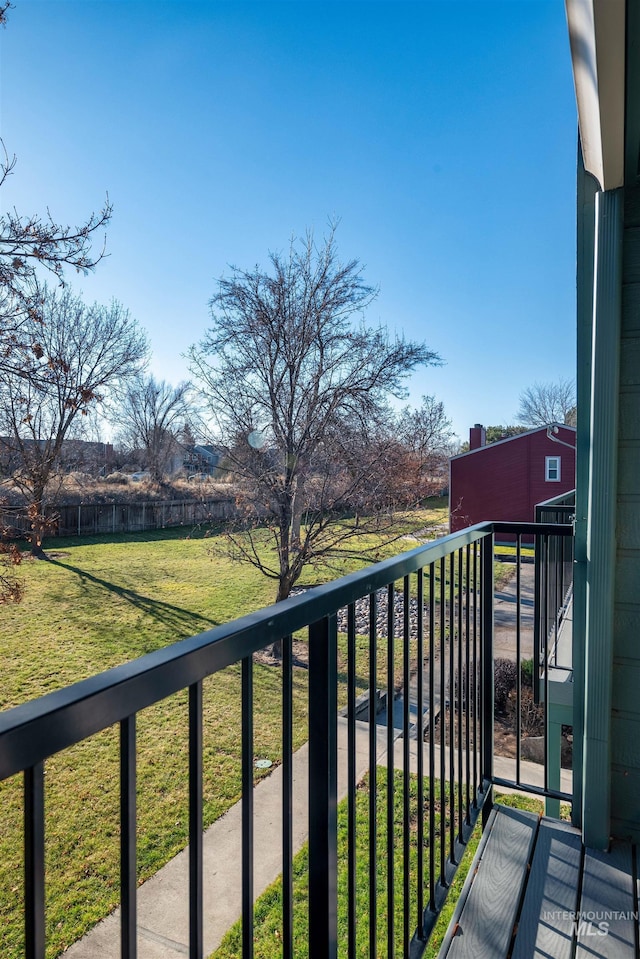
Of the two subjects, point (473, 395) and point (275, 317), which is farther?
point (473, 395)

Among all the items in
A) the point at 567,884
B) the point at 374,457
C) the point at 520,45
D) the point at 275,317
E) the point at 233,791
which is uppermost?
the point at 520,45

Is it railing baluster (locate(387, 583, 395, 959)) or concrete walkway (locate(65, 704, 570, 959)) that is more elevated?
railing baluster (locate(387, 583, 395, 959))

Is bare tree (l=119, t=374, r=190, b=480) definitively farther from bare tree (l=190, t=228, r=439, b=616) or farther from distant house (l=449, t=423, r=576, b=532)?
bare tree (l=190, t=228, r=439, b=616)

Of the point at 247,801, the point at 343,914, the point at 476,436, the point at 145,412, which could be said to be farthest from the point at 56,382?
the point at 145,412

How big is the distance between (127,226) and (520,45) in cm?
611

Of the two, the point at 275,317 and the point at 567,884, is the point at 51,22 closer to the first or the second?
the point at 275,317

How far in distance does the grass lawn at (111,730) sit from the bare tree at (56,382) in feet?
4.94

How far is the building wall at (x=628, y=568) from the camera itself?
67.3 inches

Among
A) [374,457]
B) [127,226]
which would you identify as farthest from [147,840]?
[127,226]

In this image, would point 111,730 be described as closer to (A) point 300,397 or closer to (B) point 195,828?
(A) point 300,397

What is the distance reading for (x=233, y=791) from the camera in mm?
4281

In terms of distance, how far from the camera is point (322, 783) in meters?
0.91

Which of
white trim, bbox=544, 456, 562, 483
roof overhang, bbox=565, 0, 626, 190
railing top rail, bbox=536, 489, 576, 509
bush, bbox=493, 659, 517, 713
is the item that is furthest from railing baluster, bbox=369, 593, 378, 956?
→ white trim, bbox=544, 456, 562, 483

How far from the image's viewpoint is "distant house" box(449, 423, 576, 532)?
611 inches
